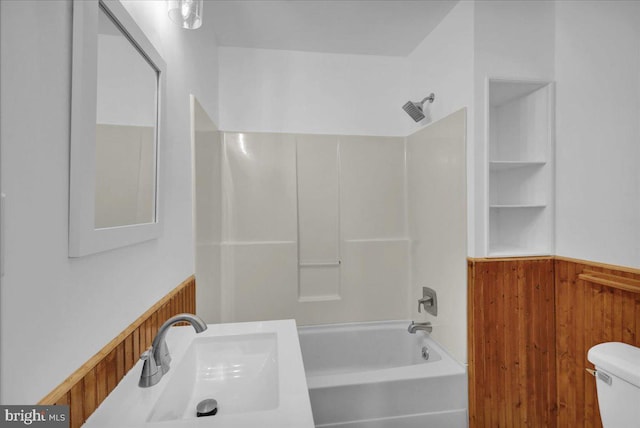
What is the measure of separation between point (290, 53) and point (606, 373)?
2679mm

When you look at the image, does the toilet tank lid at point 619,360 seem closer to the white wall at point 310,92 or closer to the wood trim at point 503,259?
the wood trim at point 503,259

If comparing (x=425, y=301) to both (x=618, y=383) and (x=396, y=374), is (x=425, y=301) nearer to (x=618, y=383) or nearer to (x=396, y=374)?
(x=396, y=374)

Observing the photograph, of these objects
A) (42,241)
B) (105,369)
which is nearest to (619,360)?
(105,369)

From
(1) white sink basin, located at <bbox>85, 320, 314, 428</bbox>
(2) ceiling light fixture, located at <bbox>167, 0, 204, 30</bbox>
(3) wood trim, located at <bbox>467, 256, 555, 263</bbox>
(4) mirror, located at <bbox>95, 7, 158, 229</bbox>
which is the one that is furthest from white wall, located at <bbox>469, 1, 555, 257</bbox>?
(4) mirror, located at <bbox>95, 7, 158, 229</bbox>

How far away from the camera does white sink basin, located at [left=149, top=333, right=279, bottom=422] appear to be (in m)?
0.95

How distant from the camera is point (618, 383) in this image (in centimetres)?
126

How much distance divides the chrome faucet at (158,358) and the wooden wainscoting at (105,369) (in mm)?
67

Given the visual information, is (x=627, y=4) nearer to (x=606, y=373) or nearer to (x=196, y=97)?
(x=606, y=373)

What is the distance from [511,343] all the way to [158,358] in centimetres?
180

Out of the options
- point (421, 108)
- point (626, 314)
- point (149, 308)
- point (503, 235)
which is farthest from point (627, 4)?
point (149, 308)

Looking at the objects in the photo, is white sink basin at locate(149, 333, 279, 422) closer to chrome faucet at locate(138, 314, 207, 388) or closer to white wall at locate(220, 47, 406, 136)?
chrome faucet at locate(138, 314, 207, 388)

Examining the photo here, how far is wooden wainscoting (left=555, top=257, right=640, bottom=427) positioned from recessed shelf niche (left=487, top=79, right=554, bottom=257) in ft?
0.76

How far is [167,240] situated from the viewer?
1330mm

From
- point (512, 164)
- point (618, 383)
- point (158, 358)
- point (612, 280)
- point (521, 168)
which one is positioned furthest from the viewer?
point (521, 168)
